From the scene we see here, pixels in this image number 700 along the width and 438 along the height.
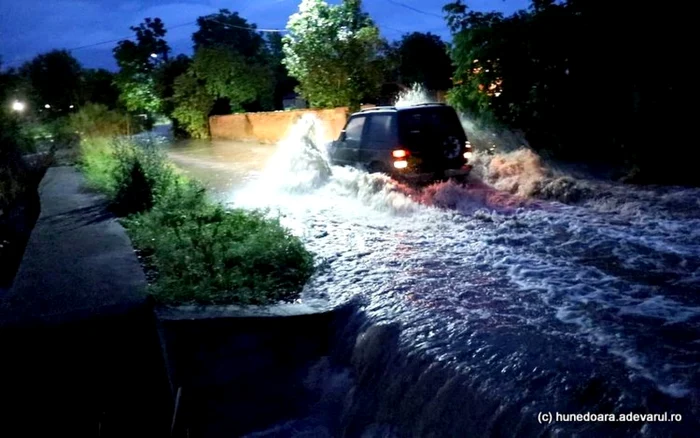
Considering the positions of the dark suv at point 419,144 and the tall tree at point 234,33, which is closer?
the dark suv at point 419,144

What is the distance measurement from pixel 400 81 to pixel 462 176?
18.9 meters

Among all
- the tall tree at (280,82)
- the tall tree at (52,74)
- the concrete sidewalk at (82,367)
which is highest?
the tall tree at (52,74)

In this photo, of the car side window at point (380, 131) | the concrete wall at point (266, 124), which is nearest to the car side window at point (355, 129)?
the car side window at point (380, 131)

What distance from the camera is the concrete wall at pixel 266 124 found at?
22.1m

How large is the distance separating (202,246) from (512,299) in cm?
357

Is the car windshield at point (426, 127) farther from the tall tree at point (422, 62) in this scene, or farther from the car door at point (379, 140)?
the tall tree at point (422, 62)

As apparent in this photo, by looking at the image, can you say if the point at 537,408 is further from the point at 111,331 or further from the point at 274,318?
the point at 111,331

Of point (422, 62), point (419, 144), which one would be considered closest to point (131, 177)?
point (419, 144)

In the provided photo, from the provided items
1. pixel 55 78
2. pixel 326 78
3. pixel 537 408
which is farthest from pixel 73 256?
pixel 55 78

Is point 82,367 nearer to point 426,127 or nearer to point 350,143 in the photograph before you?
point 426,127

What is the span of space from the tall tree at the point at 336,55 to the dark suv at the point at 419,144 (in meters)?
11.3

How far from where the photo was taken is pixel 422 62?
1208 inches

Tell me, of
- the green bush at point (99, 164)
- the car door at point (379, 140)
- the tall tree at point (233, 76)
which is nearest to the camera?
the car door at point (379, 140)

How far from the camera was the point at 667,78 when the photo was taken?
44.5 ft
